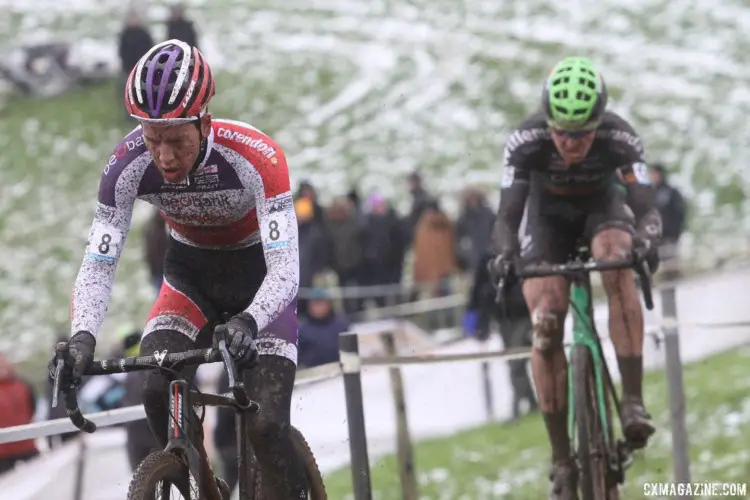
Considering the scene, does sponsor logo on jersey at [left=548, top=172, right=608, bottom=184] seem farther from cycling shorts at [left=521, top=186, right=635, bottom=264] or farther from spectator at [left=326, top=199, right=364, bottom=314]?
spectator at [left=326, top=199, right=364, bottom=314]

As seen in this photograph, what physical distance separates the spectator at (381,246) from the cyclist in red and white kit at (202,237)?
10.8m

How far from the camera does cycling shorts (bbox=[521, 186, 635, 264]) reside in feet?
26.3

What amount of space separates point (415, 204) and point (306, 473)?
38.6 feet

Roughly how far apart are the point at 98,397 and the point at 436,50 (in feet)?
132

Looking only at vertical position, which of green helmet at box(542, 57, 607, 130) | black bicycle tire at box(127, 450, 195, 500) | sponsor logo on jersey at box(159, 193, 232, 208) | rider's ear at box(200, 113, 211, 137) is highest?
green helmet at box(542, 57, 607, 130)

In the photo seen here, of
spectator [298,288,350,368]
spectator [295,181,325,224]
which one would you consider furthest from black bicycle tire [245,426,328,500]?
spectator [295,181,325,224]

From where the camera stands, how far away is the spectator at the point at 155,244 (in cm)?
1015

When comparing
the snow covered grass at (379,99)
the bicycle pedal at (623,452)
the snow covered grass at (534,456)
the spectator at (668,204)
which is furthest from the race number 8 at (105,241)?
the snow covered grass at (379,99)

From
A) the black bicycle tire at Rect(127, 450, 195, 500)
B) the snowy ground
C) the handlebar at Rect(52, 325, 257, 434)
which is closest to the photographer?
the black bicycle tire at Rect(127, 450, 195, 500)

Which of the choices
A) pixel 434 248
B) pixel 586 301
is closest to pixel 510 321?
pixel 434 248

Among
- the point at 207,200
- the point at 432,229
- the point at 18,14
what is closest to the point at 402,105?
the point at 18,14

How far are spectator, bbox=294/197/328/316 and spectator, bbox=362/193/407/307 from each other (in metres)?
1.78

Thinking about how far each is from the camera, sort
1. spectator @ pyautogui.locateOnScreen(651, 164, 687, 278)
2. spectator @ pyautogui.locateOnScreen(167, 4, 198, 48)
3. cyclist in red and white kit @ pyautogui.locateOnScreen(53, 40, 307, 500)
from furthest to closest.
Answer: spectator @ pyautogui.locateOnScreen(167, 4, 198, 48) < spectator @ pyautogui.locateOnScreen(651, 164, 687, 278) < cyclist in red and white kit @ pyautogui.locateOnScreen(53, 40, 307, 500)

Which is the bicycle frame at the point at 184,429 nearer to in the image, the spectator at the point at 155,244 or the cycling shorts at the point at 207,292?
the cycling shorts at the point at 207,292
